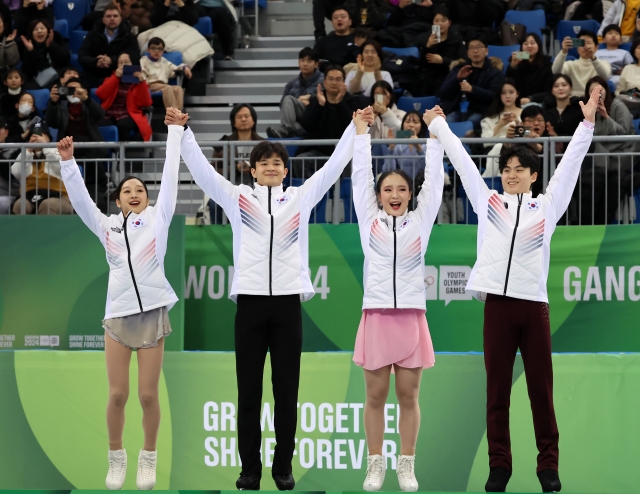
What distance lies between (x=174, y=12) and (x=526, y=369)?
777cm

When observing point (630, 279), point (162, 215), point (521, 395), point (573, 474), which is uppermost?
point (162, 215)

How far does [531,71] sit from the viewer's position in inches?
426

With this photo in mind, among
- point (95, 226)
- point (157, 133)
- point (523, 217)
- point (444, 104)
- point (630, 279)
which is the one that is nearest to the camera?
point (523, 217)

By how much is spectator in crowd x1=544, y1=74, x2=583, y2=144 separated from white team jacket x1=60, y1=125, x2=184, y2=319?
A: 4.33m

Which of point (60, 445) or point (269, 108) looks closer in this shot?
point (60, 445)

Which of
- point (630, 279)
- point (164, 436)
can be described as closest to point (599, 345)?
point (630, 279)

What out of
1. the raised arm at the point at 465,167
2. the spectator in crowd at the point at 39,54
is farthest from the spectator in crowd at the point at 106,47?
the raised arm at the point at 465,167

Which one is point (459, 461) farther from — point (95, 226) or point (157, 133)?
point (157, 133)

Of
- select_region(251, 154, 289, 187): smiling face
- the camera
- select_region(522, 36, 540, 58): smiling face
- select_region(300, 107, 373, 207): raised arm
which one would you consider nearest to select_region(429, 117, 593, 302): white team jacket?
select_region(300, 107, 373, 207): raised arm

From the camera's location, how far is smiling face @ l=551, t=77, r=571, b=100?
32.4 feet

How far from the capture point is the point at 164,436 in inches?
282

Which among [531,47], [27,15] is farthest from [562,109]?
[27,15]

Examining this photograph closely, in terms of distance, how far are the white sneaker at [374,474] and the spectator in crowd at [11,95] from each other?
21.5 ft

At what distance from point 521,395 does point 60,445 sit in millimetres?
3080
